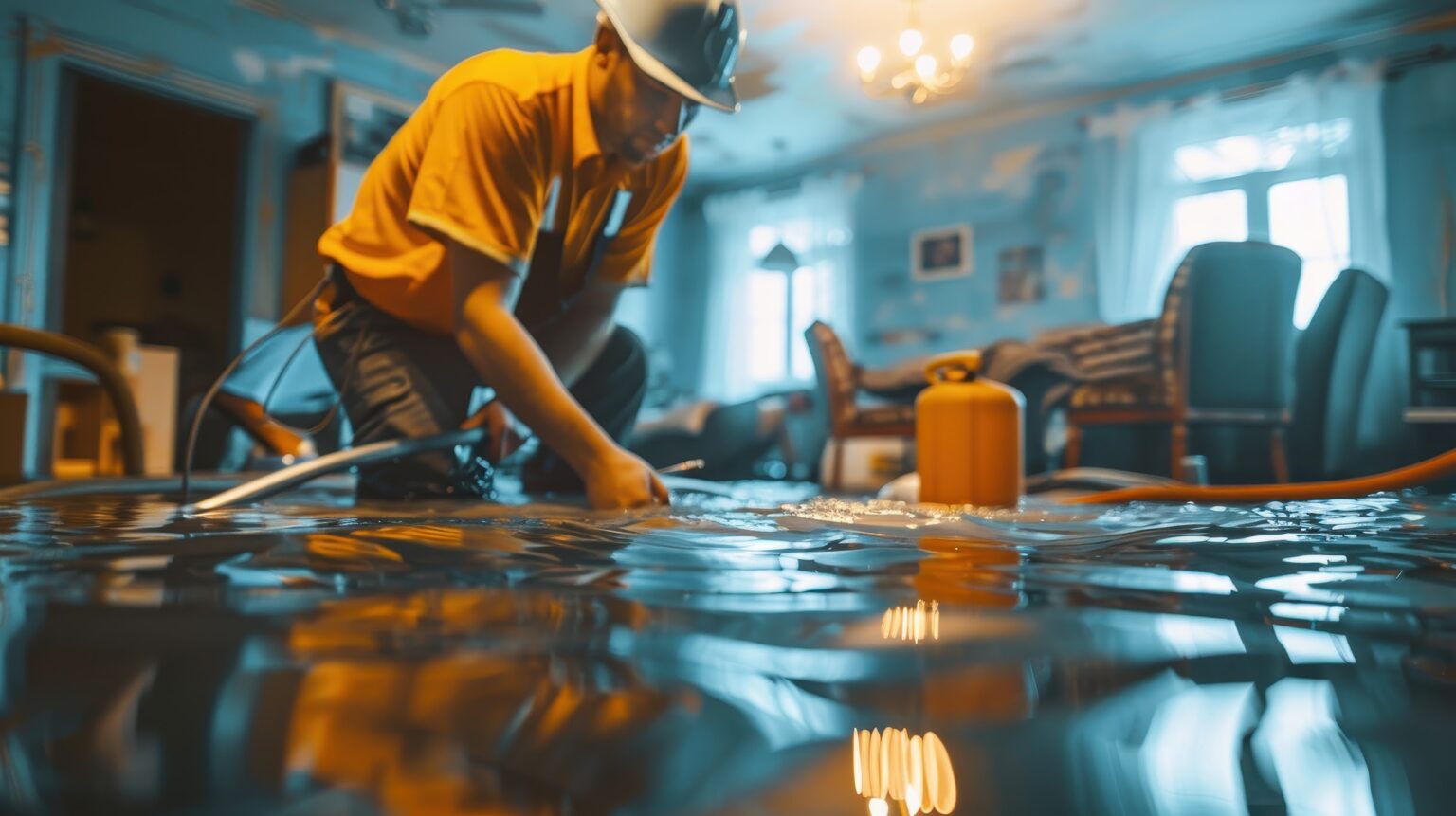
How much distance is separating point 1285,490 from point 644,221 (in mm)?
1085

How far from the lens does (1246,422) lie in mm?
3176

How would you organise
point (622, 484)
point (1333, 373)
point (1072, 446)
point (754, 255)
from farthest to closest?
point (754, 255) < point (1333, 373) < point (1072, 446) < point (622, 484)

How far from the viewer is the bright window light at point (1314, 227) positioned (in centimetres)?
429

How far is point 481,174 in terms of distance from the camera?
113 centimetres

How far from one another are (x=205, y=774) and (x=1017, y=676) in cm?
23

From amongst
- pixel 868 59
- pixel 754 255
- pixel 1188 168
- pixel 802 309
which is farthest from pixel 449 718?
pixel 754 255

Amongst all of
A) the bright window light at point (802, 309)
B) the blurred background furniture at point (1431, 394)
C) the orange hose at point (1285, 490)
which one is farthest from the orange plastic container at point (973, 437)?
the bright window light at point (802, 309)

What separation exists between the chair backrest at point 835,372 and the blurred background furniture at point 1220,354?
34.6 inches

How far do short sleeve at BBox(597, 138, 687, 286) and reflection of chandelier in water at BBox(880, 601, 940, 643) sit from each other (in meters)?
1.16

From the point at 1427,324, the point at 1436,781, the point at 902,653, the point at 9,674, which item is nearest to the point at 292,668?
the point at 9,674

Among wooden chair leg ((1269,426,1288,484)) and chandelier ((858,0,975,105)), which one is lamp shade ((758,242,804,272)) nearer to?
chandelier ((858,0,975,105))

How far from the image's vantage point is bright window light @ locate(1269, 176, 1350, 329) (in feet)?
14.1

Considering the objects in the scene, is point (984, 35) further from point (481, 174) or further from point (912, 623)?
point (912, 623)

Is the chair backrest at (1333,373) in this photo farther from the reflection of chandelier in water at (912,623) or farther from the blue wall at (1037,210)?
the reflection of chandelier in water at (912,623)
